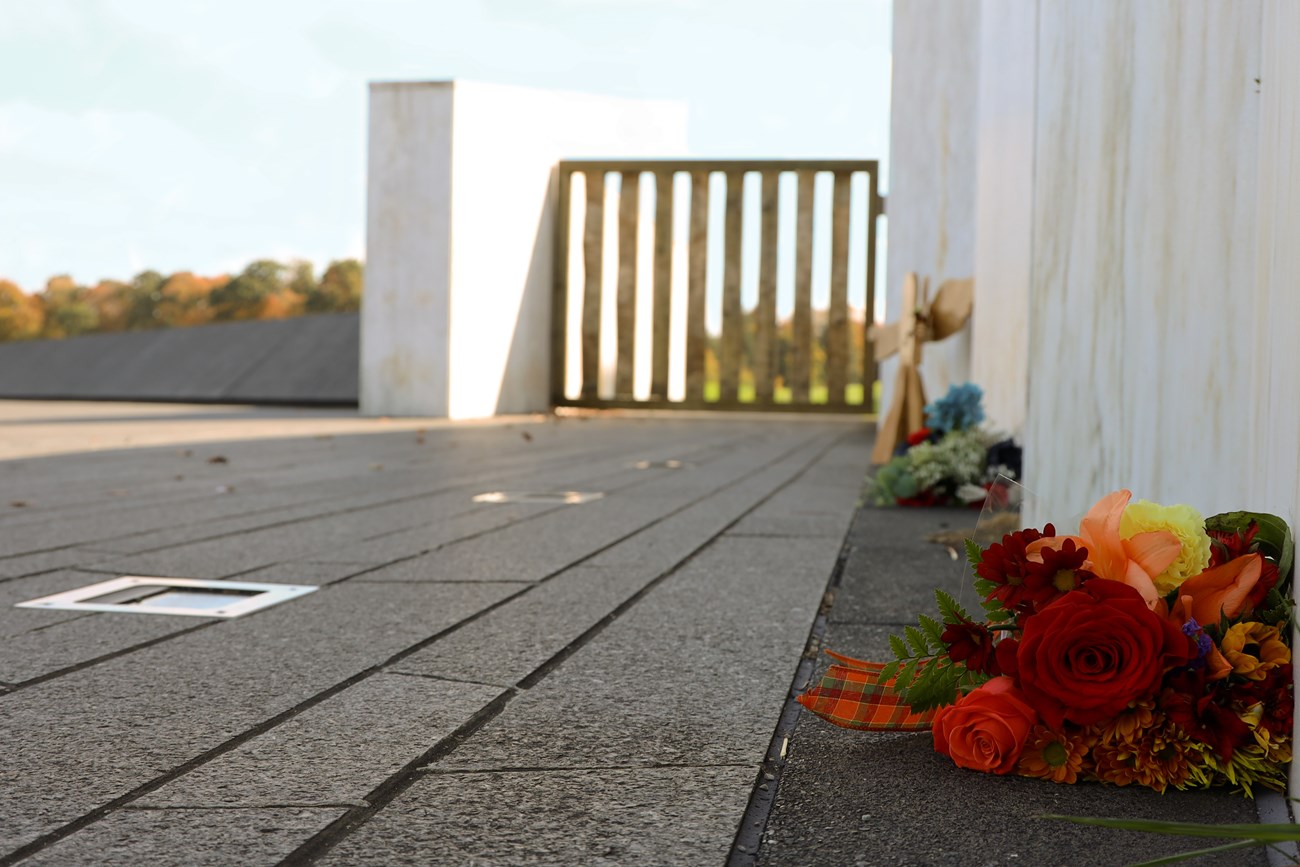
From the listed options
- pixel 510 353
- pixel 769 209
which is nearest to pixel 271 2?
pixel 510 353

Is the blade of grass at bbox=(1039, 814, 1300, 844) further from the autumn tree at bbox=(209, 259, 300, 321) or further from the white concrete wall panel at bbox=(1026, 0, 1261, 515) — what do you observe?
the autumn tree at bbox=(209, 259, 300, 321)

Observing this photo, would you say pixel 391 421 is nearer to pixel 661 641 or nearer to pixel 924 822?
pixel 661 641

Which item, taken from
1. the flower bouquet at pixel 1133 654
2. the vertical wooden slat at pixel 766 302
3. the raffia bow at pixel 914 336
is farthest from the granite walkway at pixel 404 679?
the vertical wooden slat at pixel 766 302

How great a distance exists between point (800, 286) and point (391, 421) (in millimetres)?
3971

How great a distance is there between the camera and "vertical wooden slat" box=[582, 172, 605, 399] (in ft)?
38.9

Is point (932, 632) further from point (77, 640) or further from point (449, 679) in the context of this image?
point (77, 640)

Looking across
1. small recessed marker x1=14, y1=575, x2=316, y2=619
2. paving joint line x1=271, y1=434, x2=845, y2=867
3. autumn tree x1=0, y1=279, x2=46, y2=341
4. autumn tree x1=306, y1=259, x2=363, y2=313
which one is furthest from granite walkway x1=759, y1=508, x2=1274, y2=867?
autumn tree x1=0, y1=279, x2=46, y2=341

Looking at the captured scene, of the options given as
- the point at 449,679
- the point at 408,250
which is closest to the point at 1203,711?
the point at 449,679

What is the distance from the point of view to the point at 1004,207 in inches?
168

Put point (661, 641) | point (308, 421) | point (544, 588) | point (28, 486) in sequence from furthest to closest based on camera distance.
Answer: point (308, 421), point (28, 486), point (544, 588), point (661, 641)

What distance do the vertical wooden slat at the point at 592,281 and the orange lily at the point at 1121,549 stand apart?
10.7 m

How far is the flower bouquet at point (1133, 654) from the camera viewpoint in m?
1.06

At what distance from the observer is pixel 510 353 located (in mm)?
11273

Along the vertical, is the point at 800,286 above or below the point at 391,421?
above
